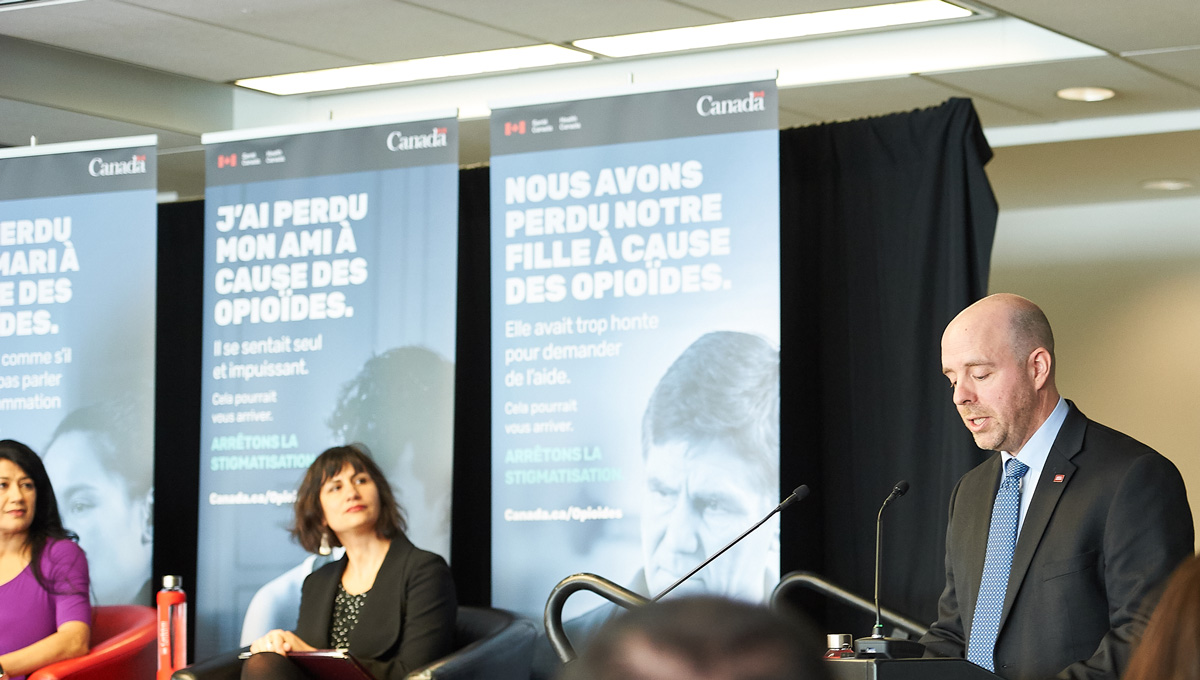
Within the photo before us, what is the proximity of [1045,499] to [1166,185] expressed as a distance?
550 cm

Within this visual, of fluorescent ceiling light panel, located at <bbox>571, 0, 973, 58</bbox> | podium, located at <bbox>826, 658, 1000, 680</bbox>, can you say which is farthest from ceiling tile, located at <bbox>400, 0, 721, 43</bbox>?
podium, located at <bbox>826, 658, 1000, 680</bbox>

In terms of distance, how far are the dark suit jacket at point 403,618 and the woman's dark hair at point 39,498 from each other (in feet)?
3.94

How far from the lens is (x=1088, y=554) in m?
2.57

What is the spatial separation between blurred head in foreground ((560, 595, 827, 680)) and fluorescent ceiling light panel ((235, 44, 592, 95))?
17.2 feet

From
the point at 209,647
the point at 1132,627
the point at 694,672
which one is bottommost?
the point at 209,647

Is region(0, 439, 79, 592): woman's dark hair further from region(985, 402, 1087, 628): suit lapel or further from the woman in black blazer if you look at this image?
region(985, 402, 1087, 628): suit lapel

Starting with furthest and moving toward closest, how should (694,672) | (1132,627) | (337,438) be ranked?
(337,438)
(1132,627)
(694,672)

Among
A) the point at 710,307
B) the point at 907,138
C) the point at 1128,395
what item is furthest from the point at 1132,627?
the point at 1128,395

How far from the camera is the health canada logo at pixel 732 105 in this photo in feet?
15.5

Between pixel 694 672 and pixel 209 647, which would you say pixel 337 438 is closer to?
pixel 209 647

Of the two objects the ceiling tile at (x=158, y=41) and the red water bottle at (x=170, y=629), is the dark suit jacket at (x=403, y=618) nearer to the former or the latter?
the red water bottle at (x=170, y=629)

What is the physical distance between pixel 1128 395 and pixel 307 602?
5209 millimetres

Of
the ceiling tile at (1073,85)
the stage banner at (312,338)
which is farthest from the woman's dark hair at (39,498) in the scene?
the ceiling tile at (1073,85)

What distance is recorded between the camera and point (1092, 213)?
808 centimetres
